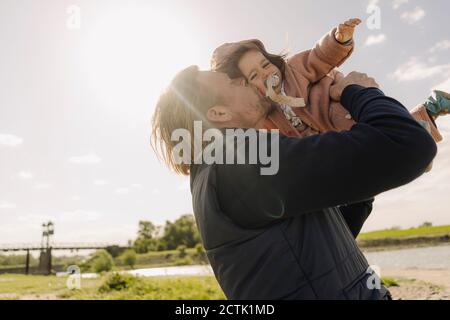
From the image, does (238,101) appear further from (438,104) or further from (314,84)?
(438,104)

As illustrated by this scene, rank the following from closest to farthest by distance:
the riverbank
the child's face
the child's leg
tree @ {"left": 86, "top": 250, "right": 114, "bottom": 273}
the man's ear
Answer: the man's ear → the child's leg → the child's face → the riverbank → tree @ {"left": 86, "top": 250, "right": 114, "bottom": 273}

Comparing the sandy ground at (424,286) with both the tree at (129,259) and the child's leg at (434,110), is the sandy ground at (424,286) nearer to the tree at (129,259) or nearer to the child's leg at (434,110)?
the child's leg at (434,110)

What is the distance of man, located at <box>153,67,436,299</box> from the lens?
1.26 metres

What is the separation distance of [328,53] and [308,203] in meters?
1.09

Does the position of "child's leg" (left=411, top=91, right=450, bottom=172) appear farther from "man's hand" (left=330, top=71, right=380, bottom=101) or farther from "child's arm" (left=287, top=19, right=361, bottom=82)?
"child's arm" (left=287, top=19, right=361, bottom=82)

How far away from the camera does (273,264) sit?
1.33 meters

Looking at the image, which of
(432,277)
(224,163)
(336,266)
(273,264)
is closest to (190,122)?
(224,163)

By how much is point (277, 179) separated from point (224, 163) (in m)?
0.22

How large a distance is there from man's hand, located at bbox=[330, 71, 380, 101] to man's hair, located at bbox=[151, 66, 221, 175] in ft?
1.85

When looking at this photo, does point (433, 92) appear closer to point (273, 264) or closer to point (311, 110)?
point (311, 110)

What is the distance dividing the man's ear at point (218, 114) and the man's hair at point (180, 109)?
0.09 feet

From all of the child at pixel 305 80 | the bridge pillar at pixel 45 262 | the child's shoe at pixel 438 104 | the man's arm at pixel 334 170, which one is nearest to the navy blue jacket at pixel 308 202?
the man's arm at pixel 334 170

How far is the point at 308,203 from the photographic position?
4.27 feet

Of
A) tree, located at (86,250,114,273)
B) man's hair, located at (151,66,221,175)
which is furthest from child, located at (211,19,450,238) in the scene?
tree, located at (86,250,114,273)
